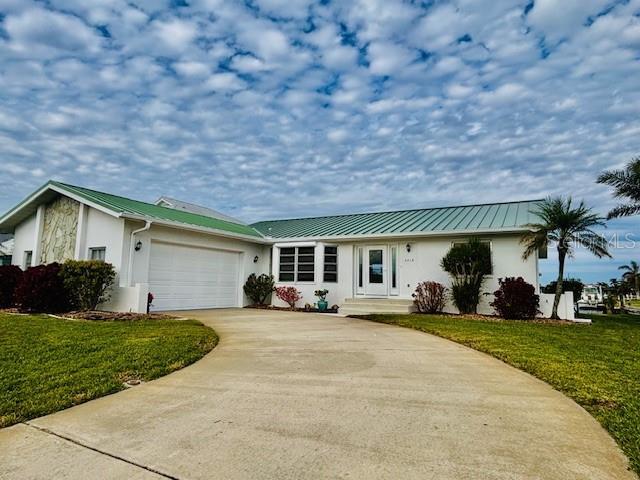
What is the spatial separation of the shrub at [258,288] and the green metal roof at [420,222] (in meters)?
2.22

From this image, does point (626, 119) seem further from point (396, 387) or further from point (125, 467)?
point (125, 467)

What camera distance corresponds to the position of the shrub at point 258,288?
16609 millimetres

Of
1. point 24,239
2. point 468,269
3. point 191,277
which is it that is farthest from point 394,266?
point 24,239

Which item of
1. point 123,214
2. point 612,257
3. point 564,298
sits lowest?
point 564,298

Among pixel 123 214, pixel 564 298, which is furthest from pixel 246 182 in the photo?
pixel 564 298

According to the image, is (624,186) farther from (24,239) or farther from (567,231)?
(24,239)

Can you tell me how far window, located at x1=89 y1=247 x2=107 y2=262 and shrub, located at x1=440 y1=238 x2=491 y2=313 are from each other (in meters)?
11.7

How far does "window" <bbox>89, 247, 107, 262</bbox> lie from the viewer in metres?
12.9

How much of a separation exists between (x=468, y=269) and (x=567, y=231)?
3146 millimetres

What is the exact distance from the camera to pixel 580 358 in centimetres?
624

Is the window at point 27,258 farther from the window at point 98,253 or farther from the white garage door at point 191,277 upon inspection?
the white garage door at point 191,277

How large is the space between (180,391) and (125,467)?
1.75 metres

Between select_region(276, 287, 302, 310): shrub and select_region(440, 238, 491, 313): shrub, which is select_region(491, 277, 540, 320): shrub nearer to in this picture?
select_region(440, 238, 491, 313): shrub

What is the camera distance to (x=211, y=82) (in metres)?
13.0
